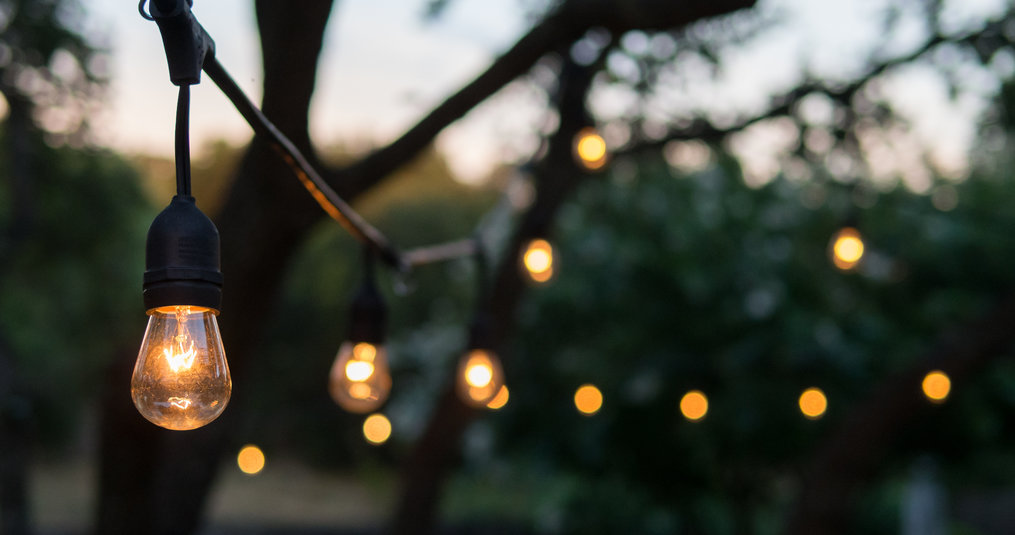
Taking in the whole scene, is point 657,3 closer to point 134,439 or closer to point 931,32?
point 134,439

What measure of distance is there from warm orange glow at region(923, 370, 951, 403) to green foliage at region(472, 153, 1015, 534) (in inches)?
170

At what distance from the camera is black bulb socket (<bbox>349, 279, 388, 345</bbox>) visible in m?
3.53

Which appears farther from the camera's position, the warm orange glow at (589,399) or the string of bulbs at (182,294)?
the warm orange glow at (589,399)

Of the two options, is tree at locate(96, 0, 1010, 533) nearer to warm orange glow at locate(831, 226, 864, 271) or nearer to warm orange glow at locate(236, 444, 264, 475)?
warm orange glow at locate(831, 226, 864, 271)

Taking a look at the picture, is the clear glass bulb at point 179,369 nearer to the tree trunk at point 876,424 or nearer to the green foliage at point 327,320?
the tree trunk at point 876,424

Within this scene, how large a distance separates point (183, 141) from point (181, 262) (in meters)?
0.20

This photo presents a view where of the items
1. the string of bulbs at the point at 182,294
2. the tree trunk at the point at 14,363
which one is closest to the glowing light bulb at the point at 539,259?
the string of bulbs at the point at 182,294

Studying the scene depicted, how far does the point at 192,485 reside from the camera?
13.6ft

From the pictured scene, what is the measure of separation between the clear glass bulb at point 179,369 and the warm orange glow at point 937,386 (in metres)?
5.93

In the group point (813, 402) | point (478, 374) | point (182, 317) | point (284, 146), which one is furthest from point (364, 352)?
point (813, 402)

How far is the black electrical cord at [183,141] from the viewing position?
153 centimetres

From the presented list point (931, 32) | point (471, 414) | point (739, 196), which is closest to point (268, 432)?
point (739, 196)

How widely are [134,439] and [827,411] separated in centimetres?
927

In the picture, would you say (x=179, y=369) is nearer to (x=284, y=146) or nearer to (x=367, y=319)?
(x=284, y=146)
